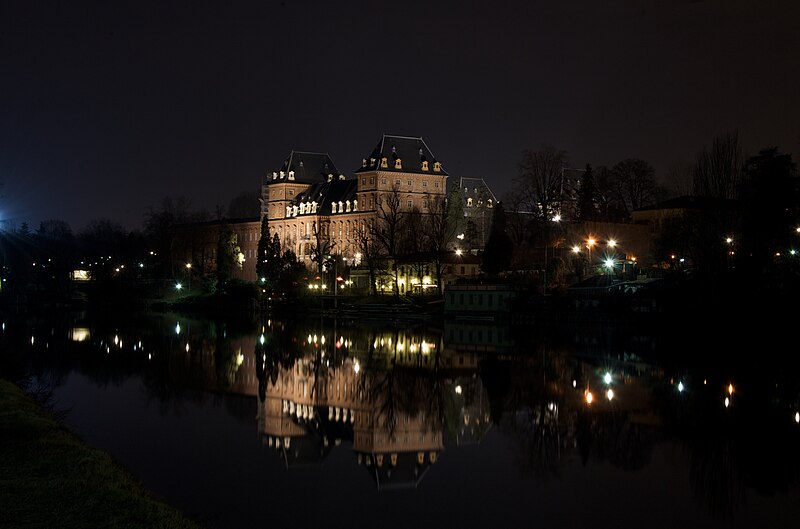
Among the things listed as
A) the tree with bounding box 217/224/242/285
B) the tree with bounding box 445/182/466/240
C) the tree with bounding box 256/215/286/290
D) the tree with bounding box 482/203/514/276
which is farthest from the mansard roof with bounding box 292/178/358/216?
the tree with bounding box 482/203/514/276

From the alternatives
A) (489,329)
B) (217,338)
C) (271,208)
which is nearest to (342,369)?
Result: (217,338)

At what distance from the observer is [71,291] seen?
320 feet

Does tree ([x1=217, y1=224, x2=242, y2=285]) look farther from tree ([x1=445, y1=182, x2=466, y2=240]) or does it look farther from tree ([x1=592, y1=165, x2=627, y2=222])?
tree ([x1=592, y1=165, x2=627, y2=222])

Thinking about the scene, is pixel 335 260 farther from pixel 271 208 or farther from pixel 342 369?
pixel 342 369

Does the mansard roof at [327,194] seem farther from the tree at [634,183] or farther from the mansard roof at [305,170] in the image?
the tree at [634,183]

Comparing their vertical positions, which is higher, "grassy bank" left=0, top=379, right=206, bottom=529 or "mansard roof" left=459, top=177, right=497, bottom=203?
"mansard roof" left=459, top=177, right=497, bottom=203

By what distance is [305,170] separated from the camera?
126 m

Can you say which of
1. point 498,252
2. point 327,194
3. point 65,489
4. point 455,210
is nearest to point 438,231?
point 455,210

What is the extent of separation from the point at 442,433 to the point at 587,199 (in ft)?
202

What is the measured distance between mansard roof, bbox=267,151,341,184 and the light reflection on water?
291 ft

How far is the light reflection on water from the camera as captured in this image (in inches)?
579

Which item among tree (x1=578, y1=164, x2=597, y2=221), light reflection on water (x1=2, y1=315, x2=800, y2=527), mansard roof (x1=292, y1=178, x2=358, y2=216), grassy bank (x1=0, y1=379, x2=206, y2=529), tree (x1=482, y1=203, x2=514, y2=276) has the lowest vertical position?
light reflection on water (x1=2, y1=315, x2=800, y2=527)

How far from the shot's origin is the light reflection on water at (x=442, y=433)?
14719 millimetres

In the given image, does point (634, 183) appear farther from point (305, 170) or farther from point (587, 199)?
point (305, 170)
